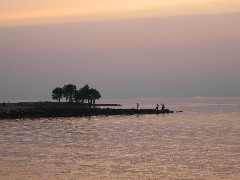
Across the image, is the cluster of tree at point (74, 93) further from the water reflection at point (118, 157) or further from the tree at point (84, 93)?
the water reflection at point (118, 157)

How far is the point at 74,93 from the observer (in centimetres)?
17962

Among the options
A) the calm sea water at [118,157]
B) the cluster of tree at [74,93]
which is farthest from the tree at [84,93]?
the calm sea water at [118,157]

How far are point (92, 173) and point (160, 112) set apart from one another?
367 ft

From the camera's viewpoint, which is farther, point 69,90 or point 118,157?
point 69,90

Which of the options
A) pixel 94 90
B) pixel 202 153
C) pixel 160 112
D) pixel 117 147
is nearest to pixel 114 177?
pixel 202 153

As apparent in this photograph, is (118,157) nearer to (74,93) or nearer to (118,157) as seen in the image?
(118,157)

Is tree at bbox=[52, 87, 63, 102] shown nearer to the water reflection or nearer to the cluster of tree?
the cluster of tree

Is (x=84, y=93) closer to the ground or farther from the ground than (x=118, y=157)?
farther from the ground

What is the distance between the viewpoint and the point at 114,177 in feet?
107

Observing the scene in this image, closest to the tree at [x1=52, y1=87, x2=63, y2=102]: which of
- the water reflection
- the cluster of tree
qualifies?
the cluster of tree

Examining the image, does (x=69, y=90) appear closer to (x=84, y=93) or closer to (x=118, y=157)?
(x=84, y=93)

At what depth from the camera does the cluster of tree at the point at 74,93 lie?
176625mm

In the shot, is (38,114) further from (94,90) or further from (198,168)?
(198,168)

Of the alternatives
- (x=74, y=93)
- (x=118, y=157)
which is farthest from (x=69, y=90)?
(x=118, y=157)
